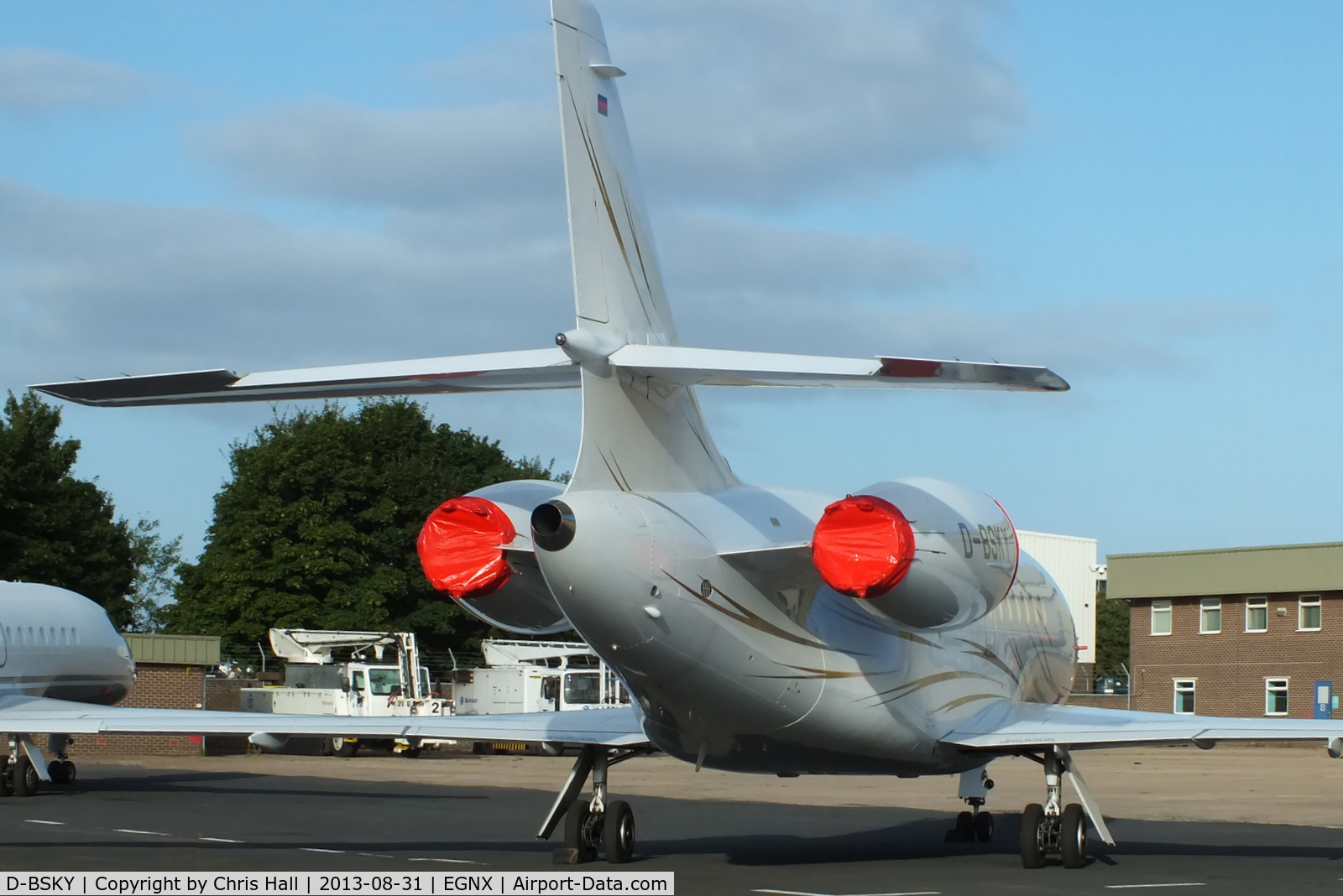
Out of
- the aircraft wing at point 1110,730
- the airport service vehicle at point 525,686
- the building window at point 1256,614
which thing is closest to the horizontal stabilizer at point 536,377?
the aircraft wing at point 1110,730

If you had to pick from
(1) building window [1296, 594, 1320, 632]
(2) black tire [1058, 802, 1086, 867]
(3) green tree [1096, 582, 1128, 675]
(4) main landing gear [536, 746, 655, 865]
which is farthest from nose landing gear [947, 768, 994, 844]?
(3) green tree [1096, 582, 1128, 675]

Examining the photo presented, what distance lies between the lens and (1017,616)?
63.7 ft

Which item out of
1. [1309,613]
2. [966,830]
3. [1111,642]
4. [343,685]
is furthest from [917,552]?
[1111,642]

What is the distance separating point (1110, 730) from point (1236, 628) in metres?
43.9

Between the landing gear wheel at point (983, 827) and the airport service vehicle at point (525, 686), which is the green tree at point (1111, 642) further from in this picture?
the landing gear wheel at point (983, 827)

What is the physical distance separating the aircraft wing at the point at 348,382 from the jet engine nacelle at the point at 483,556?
1112 millimetres

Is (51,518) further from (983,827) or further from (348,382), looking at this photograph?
(348,382)

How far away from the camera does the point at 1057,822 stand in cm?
1561

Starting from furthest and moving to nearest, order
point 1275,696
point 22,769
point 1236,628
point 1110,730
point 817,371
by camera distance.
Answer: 1. point 1236,628
2. point 1275,696
3. point 22,769
4. point 1110,730
5. point 817,371

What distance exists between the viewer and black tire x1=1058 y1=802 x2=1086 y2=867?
50.8 feet

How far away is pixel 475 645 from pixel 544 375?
186ft

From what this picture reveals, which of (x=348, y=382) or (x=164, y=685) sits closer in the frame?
(x=348, y=382)

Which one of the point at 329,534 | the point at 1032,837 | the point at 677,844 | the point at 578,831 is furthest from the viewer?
the point at 329,534

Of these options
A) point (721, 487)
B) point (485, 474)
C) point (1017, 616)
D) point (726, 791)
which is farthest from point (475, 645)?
point (721, 487)
